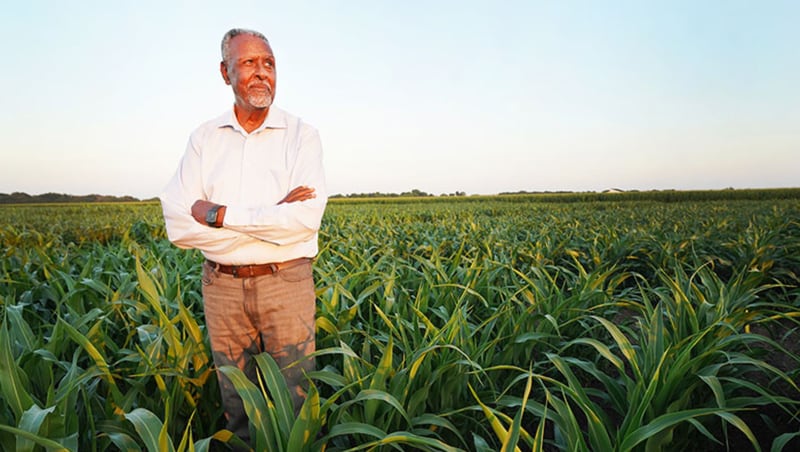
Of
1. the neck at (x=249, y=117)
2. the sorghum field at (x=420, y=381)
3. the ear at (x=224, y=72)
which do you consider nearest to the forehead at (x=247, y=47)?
the ear at (x=224, y=72)

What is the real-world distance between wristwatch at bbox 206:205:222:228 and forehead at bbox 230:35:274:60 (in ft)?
2.01

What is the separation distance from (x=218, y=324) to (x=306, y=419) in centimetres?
78

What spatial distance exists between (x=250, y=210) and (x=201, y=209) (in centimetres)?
22

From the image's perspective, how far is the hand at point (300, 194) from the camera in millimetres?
1757

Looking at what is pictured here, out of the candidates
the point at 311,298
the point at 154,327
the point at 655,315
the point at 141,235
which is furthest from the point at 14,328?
the point at 141,235

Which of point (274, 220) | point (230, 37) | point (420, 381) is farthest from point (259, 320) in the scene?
point (230, 37)

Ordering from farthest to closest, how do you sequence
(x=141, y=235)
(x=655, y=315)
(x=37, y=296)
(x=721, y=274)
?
(x=141, y=235)
(x=721, y=274)
(x=37, y=296)
(x=655, y=315)

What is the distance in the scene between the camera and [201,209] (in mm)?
1742

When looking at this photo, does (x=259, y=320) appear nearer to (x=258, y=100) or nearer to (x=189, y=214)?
(x=189, y=214)

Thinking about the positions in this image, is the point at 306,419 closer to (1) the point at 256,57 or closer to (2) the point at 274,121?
(2) the point at 274,121

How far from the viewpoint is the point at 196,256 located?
5.00m

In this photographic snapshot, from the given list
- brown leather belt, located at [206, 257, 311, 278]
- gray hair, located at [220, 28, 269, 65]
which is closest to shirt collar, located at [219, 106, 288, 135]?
gray hair, located at [220, 28, 269, 65]

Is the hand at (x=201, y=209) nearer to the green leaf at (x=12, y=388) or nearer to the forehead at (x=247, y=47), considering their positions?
the forehead at (x=247, y=47)

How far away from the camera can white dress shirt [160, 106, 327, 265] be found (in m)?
1.76
